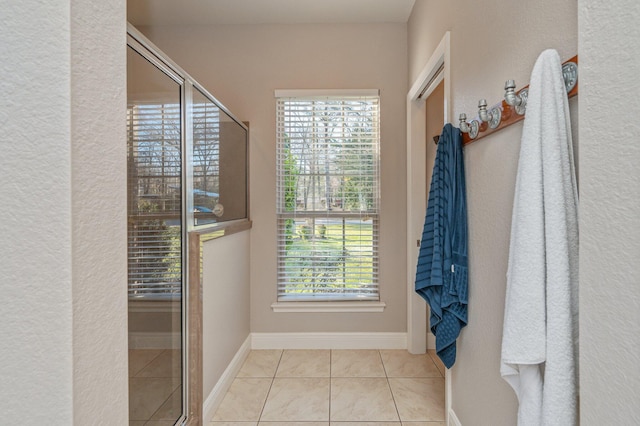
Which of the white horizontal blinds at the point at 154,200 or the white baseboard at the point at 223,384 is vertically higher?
the white horizontal blinds at the point at 154,200

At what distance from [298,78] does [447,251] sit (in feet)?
6.35

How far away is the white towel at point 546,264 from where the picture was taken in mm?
841

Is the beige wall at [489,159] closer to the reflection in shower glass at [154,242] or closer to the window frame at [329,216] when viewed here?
the window frame at [329,216]

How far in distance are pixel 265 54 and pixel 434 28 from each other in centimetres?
138

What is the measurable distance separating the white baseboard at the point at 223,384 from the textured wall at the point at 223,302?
4 cm

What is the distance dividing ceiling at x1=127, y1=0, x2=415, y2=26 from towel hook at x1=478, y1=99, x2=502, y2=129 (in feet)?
5.65

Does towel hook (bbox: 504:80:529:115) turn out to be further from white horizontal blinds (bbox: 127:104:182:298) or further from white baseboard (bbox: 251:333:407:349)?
white baseboard (bbox: 251:333:407:349)
